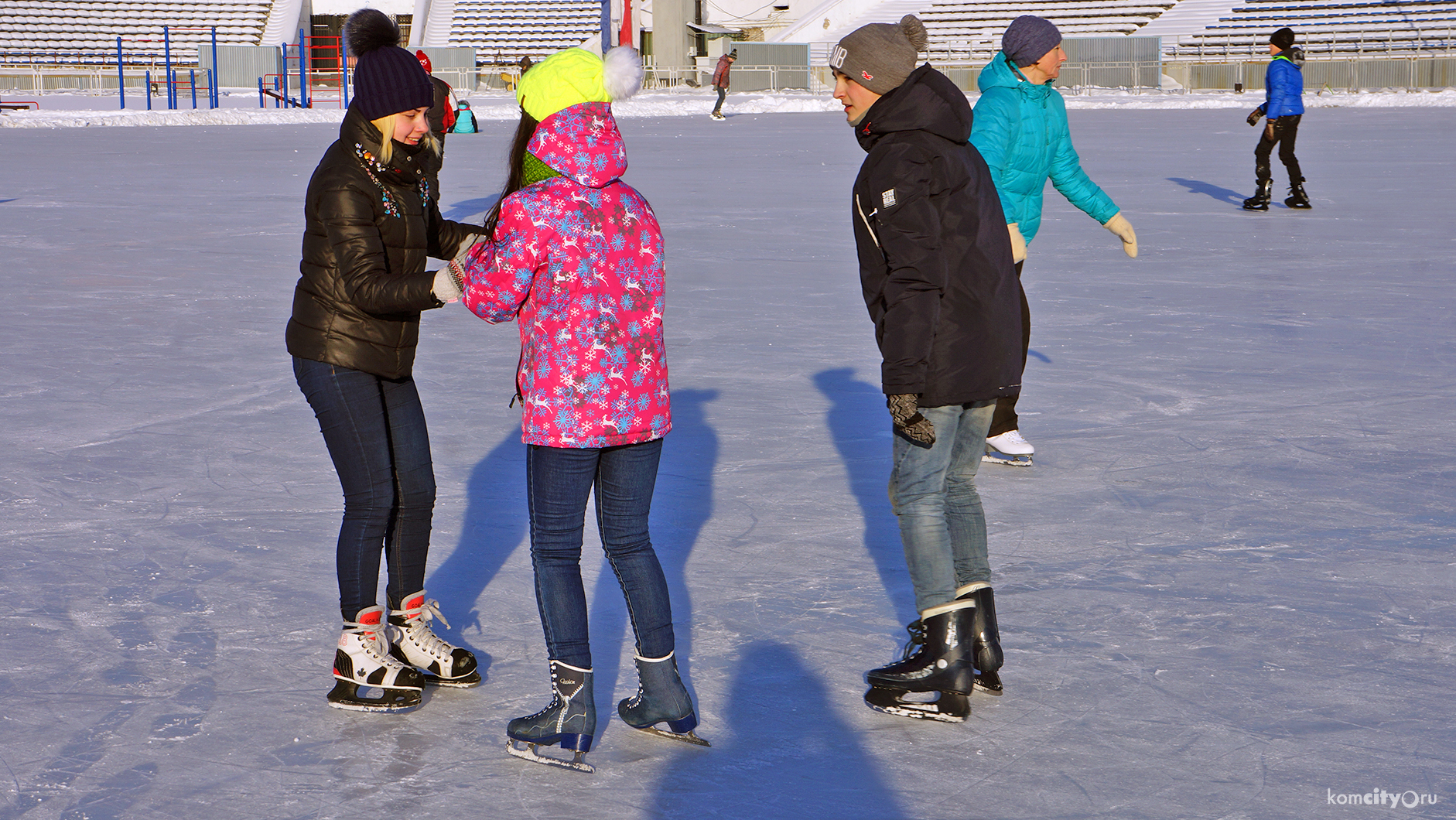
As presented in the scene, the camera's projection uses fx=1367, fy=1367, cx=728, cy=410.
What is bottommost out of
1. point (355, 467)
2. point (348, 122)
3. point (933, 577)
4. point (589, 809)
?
point (589, 809)

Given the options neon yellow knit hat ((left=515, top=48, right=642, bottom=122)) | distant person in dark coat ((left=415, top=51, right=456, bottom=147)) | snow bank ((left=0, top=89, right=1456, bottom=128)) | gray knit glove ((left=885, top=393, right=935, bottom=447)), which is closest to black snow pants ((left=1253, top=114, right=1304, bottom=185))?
distant person in dark coat ((left=415, top=51, right=456, bottom=147))

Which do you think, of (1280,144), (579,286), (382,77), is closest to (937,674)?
(579,286)

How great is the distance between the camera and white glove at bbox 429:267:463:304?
95.9 inches

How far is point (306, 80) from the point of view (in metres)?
31.5

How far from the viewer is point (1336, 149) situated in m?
17.3

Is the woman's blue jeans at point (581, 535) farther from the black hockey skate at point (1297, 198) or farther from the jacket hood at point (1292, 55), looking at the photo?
the jacket hood at point (1292, 55)

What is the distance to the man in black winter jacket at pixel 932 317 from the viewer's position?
262 centimetres

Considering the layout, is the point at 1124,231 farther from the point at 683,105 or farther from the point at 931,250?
the point at 683,105

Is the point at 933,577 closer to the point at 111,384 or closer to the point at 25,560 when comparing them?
the point at 25,560

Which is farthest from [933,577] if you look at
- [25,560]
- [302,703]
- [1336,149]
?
[1336,149]

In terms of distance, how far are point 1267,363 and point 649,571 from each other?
14.0 ft

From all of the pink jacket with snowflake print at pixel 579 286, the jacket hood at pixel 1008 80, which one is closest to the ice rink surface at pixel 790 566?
the pink jacket with snowflake print at pixel 579 286

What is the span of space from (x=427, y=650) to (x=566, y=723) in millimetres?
549

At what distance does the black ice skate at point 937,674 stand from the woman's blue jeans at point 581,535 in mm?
500
